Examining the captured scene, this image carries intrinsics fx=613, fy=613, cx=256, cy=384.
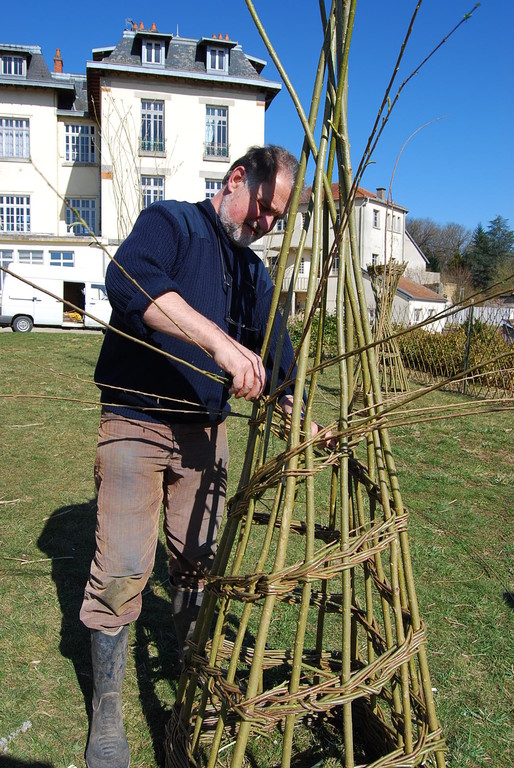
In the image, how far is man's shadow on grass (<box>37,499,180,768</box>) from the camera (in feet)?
8.11

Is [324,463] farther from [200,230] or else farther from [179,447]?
[200,230]

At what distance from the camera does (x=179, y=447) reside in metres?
2.27

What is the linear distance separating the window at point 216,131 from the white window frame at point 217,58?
1843 millimetres

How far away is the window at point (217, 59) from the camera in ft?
92.1

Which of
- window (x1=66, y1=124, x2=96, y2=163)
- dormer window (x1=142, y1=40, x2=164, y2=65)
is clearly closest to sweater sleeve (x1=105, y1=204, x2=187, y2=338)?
dormer window (x1=142, y1=40, x2=164, y2=65)

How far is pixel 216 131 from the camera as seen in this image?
92.8ft

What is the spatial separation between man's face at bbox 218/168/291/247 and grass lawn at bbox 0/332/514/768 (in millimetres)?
864

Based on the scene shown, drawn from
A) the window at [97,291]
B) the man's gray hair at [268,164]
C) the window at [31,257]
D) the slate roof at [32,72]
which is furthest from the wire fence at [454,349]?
the slate roof at [32,72]

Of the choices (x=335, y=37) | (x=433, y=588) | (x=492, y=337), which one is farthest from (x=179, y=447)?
(x=492, y=337)

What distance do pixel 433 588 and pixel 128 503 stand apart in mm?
2118

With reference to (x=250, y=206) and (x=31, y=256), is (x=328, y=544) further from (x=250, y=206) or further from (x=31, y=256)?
(x=31, y=256)

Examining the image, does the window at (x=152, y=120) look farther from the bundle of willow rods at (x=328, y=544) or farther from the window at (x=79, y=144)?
the bundle of willow rods at (x=328, y=544)

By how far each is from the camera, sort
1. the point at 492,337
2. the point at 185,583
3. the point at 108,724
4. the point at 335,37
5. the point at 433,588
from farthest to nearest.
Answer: the point at 492,337, the point at 433,588, the point at 185,583, the point at 108,724, the point at 335,37

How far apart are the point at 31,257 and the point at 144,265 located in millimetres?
27556
